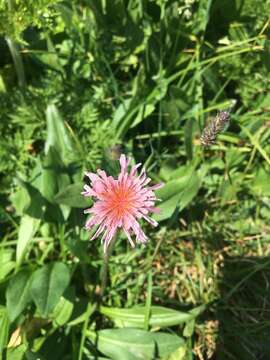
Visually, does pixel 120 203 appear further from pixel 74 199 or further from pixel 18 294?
pixel 18 294

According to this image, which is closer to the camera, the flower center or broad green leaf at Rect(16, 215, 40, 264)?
the flower center

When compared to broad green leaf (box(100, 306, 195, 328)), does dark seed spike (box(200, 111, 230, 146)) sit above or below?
above

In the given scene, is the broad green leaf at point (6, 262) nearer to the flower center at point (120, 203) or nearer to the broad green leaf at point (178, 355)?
the broad green leaf at point (178, 355)

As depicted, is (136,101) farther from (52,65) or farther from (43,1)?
(43,1)

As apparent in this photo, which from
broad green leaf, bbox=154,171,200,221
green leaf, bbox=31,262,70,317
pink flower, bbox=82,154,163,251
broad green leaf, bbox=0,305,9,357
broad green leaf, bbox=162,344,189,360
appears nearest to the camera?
pink flower, bbox=82,154,163,251

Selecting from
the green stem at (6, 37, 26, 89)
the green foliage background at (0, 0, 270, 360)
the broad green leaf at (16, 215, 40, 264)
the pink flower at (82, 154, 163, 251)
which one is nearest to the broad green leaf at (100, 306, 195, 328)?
the green foliage background at (0, 0, 270, 360)

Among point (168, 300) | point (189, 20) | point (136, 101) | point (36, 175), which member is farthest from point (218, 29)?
point (168, 300)

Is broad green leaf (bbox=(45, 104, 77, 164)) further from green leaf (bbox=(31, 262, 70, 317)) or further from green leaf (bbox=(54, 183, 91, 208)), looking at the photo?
green leaf (bbox=(31, 262, 70, 317))
